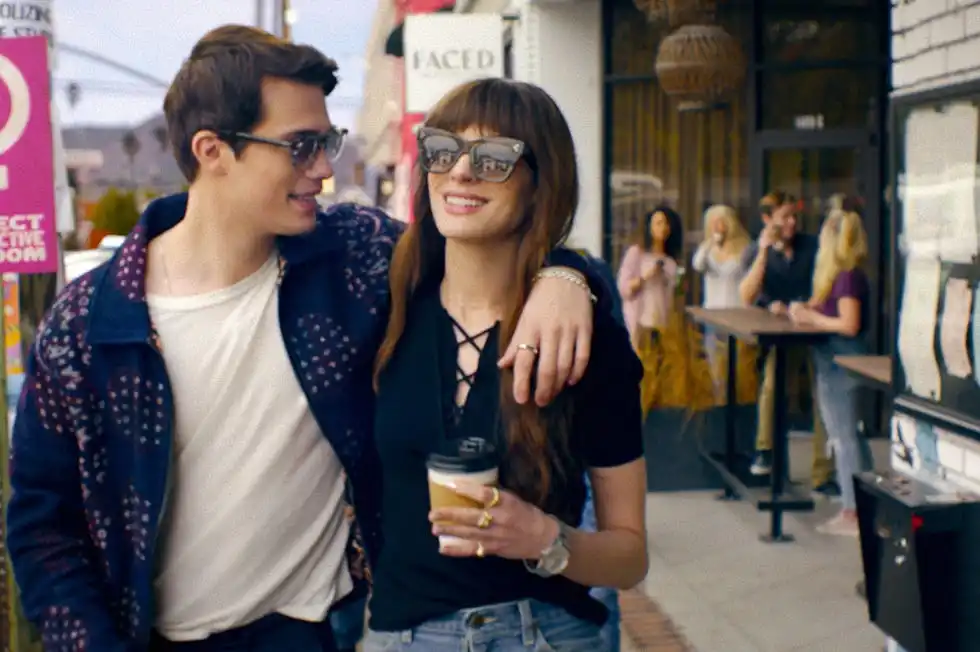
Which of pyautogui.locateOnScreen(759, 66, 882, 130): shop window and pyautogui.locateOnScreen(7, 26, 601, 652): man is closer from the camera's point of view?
pyautogui.locateOnScreen(7, 26, 601, 652): man

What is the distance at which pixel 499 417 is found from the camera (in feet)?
6.82

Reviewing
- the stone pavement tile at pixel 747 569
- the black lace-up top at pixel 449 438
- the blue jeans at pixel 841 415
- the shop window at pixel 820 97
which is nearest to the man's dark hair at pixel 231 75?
the black lace-up top at pixel 449 438

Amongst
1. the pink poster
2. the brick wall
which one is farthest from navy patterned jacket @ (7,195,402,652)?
the brick wall

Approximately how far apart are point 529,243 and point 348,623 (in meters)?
0.94

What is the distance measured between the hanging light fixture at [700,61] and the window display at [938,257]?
13.0 feet

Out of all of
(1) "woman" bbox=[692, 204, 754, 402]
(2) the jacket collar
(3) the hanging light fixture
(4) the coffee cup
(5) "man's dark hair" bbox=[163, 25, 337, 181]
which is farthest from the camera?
(1) "woman" bbox=[692, 204, 754, 402]

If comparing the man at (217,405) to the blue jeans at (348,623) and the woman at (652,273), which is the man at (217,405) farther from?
the woman at (652,273)

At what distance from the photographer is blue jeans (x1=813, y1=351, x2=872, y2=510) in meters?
7.17

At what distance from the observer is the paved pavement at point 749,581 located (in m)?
5.63

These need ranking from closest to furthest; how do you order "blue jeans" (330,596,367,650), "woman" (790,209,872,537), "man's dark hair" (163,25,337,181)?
"man's dark hair" (163,25,337,181) < "blue jeans" (330,596,367,650) < "woman" (790,209,872,537)

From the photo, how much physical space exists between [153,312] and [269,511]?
448mm

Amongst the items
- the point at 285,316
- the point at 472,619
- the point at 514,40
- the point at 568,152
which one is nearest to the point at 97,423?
the point at 285,316

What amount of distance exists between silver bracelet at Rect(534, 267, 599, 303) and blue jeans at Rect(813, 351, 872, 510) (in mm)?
5348

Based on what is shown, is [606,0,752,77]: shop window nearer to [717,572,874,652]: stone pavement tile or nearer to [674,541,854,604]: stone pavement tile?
[674,541,854,604]: stone pavement tile
